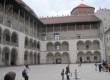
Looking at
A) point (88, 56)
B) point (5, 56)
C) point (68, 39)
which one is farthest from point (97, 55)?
point (5, 56)

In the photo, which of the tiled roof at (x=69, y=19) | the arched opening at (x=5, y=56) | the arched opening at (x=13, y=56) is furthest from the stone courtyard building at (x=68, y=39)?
the arched opening at (x=5, y=56)

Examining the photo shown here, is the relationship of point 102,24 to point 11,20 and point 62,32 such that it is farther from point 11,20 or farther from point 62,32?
point 11,20

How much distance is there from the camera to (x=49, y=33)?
3994 cm

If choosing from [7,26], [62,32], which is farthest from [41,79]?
[62,32]

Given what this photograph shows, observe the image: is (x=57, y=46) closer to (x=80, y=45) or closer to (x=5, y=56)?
(x=80, y=45)

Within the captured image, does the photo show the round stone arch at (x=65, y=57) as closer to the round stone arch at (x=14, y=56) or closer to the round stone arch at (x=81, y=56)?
the round stone arch at (x=81, y=56)

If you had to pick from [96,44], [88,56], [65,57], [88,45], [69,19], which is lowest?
[65,57]

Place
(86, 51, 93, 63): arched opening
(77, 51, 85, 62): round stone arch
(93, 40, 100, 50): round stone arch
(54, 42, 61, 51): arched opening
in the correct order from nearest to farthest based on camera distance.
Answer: (93, 40, 100, 50): round stone arch
(86, 51, 93, 63): arched opening
(77, 51, 85, 62): round stone arch
(54, 42, 61, 51): arched opening

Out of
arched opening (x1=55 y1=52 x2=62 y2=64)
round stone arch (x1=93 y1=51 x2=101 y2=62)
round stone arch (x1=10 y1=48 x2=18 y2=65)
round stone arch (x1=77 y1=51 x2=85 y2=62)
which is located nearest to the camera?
round stone arch (x1=10 y1=48 x2=18 y2=65)

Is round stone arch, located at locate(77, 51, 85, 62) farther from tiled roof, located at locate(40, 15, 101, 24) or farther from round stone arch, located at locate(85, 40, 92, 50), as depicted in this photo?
tiled roof, located at locate(40, 15, 101, 24)

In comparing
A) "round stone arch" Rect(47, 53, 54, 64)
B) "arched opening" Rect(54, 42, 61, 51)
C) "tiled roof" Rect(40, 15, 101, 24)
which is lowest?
"round stone arch" Rect(47, 53, 54, 64)

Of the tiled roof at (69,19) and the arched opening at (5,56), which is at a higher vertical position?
the tiled roof at (69,19)

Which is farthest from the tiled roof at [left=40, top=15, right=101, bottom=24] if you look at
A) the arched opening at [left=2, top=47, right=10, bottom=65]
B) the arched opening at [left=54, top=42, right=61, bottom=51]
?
the arched opening at [left=2, top=47, right=10, bottom=65]

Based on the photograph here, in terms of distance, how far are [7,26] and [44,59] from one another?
17.8 meters
